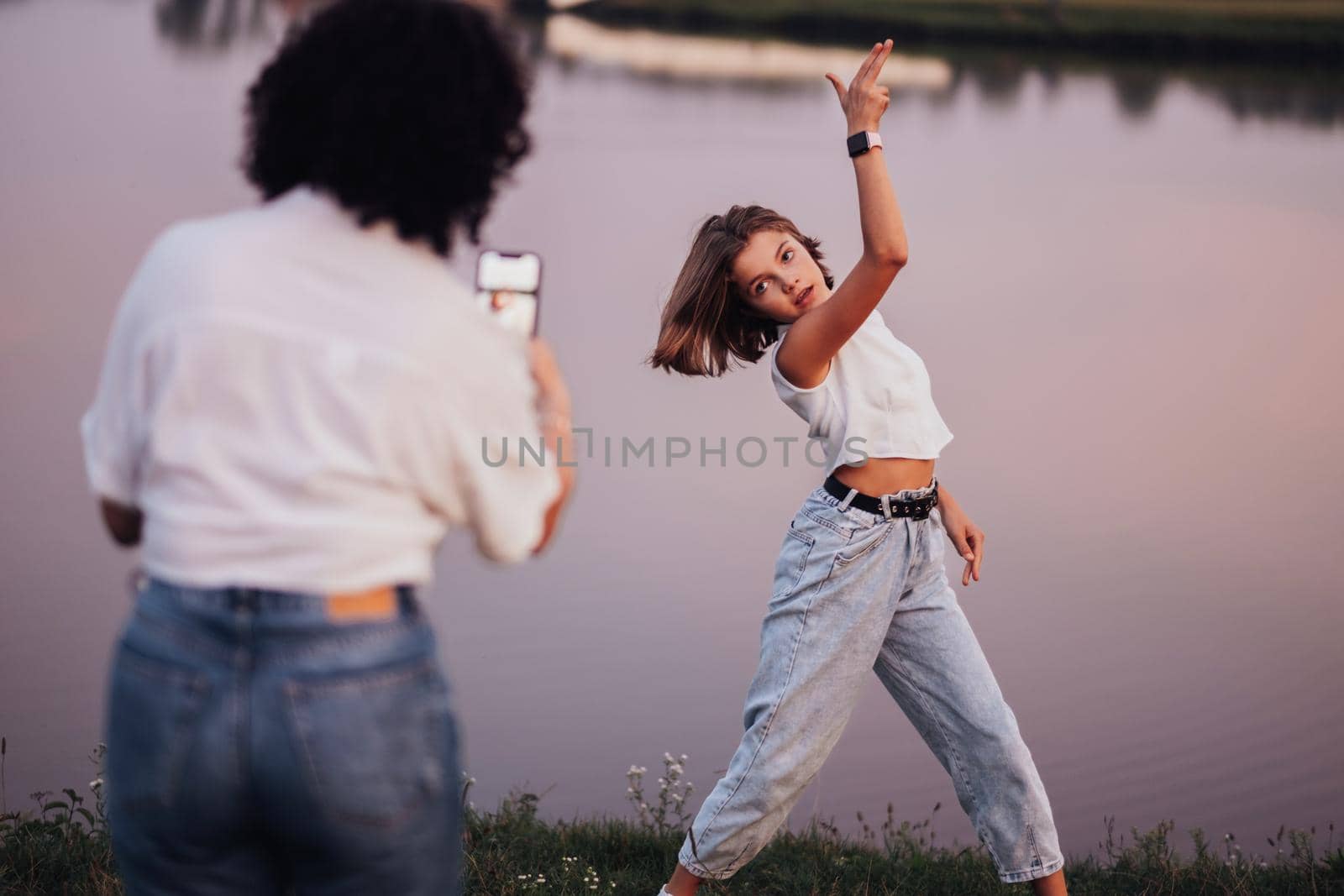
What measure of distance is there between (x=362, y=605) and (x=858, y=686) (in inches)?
49.2

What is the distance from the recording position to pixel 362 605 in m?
1.02

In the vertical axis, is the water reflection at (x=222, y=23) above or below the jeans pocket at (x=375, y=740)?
above

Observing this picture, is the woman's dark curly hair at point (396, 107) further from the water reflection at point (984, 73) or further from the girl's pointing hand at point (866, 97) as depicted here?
the water reflection at point (984, 73)

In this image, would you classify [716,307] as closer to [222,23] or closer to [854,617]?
[854,617]

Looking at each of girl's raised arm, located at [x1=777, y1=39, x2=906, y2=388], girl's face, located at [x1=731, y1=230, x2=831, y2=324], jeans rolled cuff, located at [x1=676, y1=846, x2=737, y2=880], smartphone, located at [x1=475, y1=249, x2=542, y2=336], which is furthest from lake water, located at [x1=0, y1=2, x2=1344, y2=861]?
smartphone, located at [x1=475, y1=249, x2=542, y2=336]

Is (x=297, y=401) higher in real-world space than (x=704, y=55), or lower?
lower

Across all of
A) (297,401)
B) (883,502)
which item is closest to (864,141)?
(883,502)

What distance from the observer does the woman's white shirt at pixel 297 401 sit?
987mm

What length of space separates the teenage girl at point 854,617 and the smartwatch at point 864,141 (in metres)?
0.21

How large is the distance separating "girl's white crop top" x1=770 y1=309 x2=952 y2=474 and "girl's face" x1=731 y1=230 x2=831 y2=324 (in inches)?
2.6

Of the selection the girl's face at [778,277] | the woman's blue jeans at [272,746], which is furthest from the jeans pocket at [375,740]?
the girl's face at [778,277]

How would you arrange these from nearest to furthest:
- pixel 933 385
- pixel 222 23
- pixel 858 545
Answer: pixel 858 545 < pixel 222 23 < pixel 933 385

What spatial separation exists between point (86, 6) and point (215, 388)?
343 cm

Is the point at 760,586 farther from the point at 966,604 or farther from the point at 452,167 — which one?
the point at 452,167
